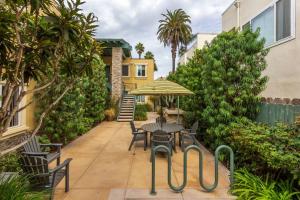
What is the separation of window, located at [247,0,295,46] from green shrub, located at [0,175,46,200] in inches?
349

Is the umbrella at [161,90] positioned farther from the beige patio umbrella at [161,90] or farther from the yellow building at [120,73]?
the yellow building at [120,73]

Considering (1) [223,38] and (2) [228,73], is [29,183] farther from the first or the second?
(1) [223,38]

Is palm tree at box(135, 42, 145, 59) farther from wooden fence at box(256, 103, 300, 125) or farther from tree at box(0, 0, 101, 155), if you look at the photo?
tree at box(0, 0, 101, 155)

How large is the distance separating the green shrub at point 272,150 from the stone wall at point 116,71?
1754 centimetres

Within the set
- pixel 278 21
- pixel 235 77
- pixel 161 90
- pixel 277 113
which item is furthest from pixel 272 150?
pixel 278 21

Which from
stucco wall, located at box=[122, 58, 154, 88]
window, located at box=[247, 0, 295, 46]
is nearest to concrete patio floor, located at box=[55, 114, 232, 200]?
window, located at box=[247, 0, 295, 46]

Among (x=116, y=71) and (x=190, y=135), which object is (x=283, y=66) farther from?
(x=116, y=71)

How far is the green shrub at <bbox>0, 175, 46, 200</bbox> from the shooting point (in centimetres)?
369

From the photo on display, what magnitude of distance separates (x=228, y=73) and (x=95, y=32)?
15.9ft

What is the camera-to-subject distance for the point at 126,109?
22.6m

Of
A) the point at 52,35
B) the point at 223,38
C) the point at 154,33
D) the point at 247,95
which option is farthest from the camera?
the point at 154,33

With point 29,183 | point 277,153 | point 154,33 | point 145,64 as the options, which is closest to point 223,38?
point 277,153

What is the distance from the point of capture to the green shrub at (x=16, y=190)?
12.1ft

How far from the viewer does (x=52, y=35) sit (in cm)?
364
